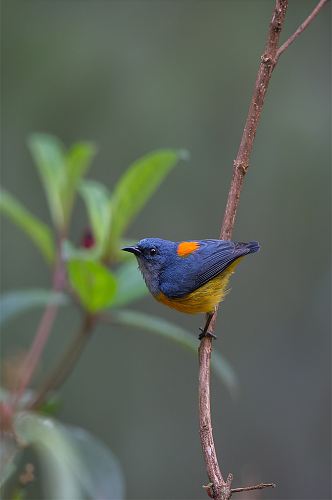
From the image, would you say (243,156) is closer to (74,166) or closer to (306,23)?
(306,23)

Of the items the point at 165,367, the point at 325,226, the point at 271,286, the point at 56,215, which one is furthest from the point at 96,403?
the point at 56,215

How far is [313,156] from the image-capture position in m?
7.16

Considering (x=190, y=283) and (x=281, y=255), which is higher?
(x=281, y=255)

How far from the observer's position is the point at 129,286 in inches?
136

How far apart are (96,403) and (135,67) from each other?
10.7 ft

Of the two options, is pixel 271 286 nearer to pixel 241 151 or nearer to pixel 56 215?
pixel 56 215

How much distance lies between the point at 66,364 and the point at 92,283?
36 cm

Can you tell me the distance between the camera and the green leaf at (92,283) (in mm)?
3018

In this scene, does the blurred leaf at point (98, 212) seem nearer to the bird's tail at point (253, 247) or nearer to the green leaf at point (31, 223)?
the green leaf at point (31, 223)

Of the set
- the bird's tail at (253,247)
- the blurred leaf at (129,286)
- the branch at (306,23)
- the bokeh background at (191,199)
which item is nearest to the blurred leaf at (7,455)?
the blurred leaf at (129,286)

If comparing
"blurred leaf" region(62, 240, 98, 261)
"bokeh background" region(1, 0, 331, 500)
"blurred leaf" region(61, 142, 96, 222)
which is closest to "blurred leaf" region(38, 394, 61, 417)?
"blurred leaf" region(62, 240, 98, 261)

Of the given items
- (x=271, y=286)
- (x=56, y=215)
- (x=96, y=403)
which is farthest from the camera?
(x=271, y=286)

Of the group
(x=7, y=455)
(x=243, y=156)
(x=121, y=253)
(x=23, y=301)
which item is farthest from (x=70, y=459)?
(x=243, y=156)

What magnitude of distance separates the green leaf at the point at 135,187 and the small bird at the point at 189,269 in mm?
225
